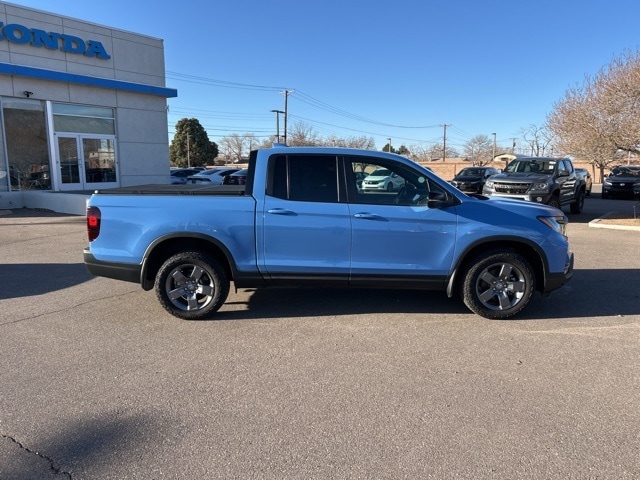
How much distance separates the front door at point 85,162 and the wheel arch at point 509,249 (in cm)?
1686

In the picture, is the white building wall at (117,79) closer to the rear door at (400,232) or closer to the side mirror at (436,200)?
the rear door at (400,232)

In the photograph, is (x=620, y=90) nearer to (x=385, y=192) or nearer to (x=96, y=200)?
(x=385, y=192)

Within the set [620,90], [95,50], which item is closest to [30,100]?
[95,50]

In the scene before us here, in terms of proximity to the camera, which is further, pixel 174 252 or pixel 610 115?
pixel 610 115

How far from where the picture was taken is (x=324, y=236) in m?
4.86

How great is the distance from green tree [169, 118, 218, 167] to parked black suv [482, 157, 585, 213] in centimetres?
6462

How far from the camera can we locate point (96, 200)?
497cm

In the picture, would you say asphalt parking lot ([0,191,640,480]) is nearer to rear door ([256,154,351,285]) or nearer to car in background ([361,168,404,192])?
rear door ([256,154,351,285])

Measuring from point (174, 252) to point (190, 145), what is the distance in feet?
238

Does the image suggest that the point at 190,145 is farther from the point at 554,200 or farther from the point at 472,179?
the point at 554,200

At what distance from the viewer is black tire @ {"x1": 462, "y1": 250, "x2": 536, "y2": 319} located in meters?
4.98

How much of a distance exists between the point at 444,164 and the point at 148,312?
5741 centimetres

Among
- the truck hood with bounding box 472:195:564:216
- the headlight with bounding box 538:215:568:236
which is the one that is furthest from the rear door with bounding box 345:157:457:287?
the headlight with bounding box 538:215:568:236

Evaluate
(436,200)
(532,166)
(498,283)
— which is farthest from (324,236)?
(532,166)
